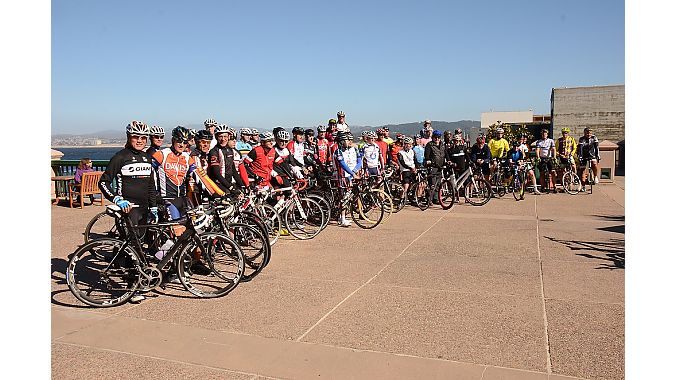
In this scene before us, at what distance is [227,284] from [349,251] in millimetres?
2345

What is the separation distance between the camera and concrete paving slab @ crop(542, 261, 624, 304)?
5.94 m

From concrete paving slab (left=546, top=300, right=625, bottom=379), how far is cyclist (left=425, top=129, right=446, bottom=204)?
24.1 feet

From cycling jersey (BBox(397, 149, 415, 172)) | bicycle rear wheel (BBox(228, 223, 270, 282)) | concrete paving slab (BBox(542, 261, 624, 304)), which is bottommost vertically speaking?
concrete paving slab (BBox(542, 261, 624, 304))

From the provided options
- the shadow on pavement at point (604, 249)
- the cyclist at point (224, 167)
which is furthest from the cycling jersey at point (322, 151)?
the shadow on pavement at point (604, 249)

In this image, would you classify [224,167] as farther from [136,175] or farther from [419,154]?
[419,154]

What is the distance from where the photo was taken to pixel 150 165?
634 centimetres

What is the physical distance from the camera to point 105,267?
5.97 metres

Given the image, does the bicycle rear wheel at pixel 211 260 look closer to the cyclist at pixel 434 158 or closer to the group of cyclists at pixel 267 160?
the group of cyclists at pixel 267 160

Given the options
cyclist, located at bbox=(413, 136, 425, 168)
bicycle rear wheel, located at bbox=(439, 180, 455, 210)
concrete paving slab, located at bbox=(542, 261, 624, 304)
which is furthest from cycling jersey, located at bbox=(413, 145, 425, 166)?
concrete paving slab, located at bbox=(542, 261, 624, 304)

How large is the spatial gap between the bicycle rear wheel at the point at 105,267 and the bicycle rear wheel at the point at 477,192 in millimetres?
9369

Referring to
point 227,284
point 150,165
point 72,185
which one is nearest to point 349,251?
point 227,284

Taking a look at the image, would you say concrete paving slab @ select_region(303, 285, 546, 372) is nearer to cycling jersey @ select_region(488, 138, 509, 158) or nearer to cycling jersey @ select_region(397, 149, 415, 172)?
cycling jersey @ select_region(397, 149, 415, 172)

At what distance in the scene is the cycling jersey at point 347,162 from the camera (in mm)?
10266
